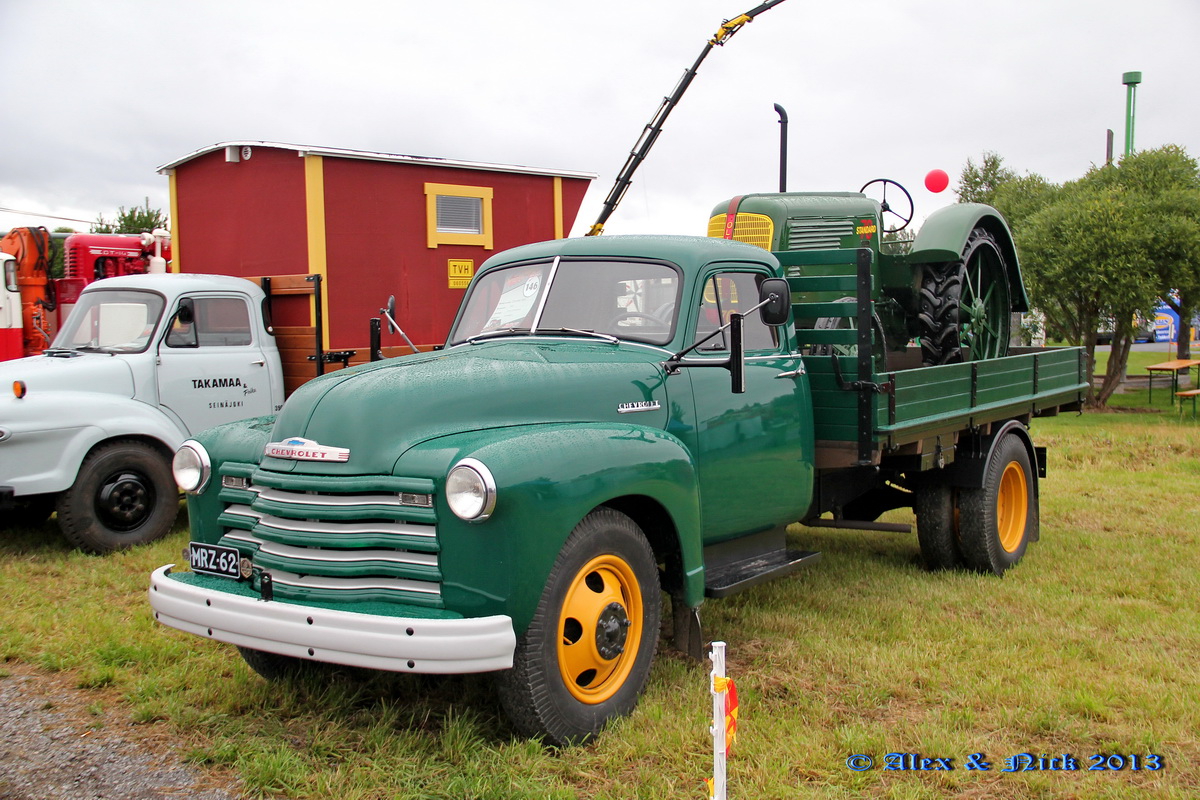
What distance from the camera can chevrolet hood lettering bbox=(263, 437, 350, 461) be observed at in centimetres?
358

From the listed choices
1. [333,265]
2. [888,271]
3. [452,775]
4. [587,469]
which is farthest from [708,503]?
[333,265]

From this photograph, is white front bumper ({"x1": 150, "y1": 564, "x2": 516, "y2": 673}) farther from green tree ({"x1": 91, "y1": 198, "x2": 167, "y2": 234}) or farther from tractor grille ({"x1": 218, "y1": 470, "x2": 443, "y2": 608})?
green tree ({"x1": 91, "y1": 198, "x2": 167, "y2": 234})

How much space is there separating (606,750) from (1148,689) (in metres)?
2.45

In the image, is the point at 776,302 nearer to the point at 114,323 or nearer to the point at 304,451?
the point at 304,451

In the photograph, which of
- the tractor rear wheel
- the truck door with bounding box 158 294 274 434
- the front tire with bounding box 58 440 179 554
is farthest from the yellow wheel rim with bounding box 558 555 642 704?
the truck door with bounding box 158 294 274 434

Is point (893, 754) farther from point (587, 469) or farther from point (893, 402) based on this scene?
point (893, 402)

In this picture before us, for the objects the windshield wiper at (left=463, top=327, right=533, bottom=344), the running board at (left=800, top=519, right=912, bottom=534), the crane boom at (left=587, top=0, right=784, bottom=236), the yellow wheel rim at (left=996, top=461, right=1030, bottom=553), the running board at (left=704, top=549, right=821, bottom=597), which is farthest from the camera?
the crane boom at (left=587, top=0, right=784, bottom=236)

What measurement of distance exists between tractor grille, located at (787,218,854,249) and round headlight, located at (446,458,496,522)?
15.5 feet

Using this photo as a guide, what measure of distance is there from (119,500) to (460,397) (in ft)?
14.5

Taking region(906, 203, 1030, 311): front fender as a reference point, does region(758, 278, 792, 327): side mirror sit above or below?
below

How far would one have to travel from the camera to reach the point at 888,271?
23.7 feet

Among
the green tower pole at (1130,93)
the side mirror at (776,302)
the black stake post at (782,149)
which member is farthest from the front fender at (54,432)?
the green tower pole at (1130,93)

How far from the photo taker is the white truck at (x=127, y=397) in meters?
6.77

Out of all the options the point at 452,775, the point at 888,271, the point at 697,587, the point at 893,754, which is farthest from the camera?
the point at 888,271
